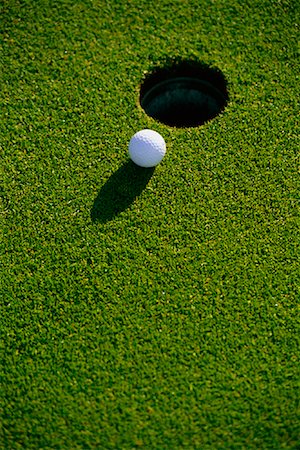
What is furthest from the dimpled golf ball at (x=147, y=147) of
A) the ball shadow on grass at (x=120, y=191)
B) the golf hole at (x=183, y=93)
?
the golf hole at (x=183, y=93)

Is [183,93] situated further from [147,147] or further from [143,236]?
[143,236]

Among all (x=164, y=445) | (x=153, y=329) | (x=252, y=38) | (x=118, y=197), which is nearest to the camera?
(x=164, y=445)

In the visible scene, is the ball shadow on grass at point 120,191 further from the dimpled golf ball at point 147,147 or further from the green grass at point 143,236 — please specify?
the dimpled golf ball at point 147,147

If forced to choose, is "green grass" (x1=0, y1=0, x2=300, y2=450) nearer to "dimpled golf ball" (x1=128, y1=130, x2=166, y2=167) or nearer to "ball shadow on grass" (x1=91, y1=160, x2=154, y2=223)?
"ball shadow on grass" (x1=91, y1=160, x2=154, y2=223)

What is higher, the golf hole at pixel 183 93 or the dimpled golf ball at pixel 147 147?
the golf hole at pixel 183 93

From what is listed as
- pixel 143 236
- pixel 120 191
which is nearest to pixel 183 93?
pixel 120 191

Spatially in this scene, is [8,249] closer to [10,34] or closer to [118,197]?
[118,197]

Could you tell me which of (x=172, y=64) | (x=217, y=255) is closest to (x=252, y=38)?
(x=172, y=64)
